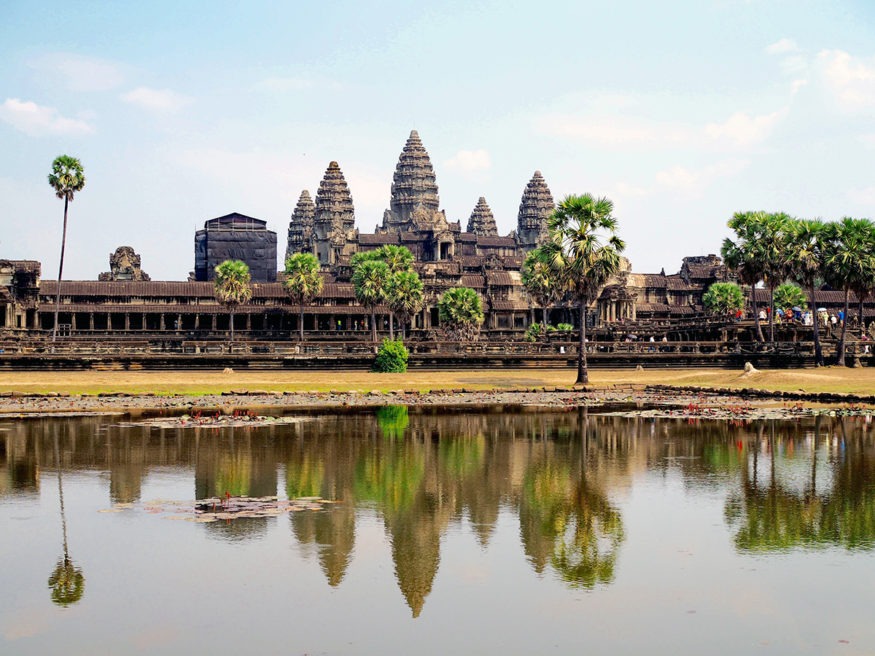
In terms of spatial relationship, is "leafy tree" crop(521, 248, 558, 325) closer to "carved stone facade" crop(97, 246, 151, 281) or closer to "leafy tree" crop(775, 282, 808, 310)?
"leafy tree" crop(775, 282, 808, 310)

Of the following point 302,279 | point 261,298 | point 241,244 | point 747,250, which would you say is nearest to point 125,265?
point 241,244

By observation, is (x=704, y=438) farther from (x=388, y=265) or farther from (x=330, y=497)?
(x=388, y=265)

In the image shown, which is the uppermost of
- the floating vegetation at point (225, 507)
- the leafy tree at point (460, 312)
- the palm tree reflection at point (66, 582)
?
the leafy tree at point (460, 312)

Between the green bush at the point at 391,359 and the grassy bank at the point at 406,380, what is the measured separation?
955 millimetres

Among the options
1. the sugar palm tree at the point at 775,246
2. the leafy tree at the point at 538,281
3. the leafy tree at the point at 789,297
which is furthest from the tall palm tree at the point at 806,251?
the leafy tree at the point at 789,297

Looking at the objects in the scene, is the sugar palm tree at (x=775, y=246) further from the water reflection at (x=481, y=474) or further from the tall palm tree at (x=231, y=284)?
the tall palm tree at (x=231, y=284)

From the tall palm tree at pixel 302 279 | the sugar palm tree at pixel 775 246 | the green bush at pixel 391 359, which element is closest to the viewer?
the green bush at pixel 391 359

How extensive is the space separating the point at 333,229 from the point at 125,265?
137 feet

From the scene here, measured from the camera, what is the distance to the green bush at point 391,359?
75.4m

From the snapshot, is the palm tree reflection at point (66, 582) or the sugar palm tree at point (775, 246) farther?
the sugar palm tree at point (775, 246)

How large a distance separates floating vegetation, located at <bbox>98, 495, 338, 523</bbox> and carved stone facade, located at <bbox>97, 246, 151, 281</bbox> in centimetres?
13910

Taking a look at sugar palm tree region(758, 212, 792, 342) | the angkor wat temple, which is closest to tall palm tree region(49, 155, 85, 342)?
the angkor wat temple

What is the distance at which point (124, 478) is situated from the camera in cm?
2689

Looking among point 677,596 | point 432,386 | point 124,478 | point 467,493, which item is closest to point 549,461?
point 467,493
